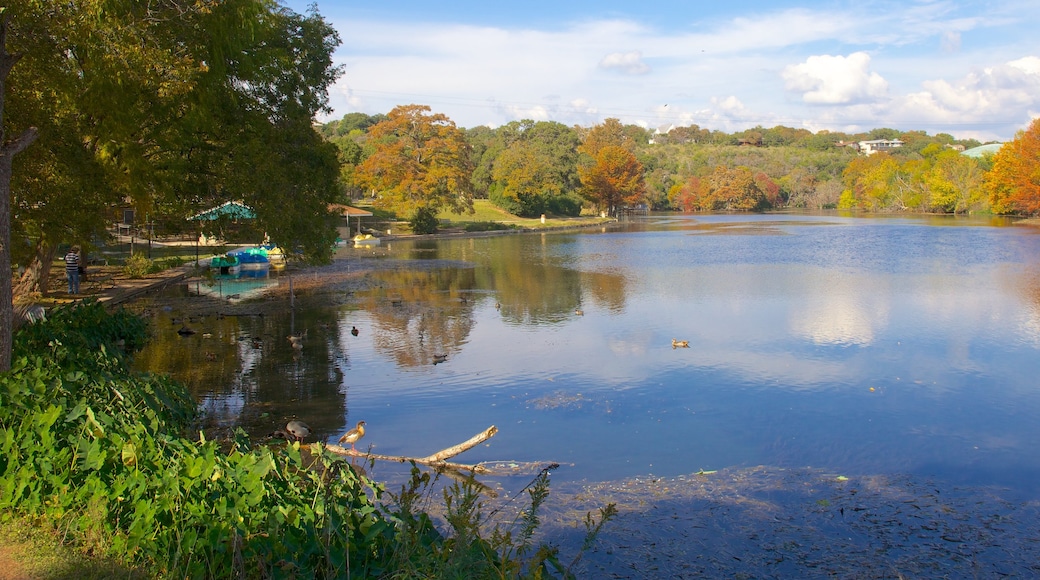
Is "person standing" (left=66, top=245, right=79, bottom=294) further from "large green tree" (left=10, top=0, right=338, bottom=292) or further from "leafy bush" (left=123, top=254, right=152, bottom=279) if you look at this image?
"leafy bush" (left=123, top=254, right=152, bottom=279)

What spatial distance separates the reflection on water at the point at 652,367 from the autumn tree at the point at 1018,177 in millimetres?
47497

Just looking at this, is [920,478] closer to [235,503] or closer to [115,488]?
[235,503]

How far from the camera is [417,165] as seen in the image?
58.4 m

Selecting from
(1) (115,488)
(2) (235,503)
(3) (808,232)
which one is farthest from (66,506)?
(3) (808,232)

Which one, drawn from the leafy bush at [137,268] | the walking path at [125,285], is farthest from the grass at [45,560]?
the leafy bush at [137,268]

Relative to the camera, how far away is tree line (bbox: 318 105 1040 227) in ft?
193

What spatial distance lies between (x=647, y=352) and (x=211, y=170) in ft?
34.2

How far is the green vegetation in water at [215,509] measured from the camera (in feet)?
14.9

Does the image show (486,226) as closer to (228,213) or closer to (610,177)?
(610,177)

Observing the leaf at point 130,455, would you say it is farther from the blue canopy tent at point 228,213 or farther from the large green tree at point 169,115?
the blue canopy tent at point 228,213

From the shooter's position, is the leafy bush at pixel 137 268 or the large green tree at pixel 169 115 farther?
the leafy bush at pixel 137 268

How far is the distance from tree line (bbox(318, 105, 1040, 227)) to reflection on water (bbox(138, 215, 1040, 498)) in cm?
1557

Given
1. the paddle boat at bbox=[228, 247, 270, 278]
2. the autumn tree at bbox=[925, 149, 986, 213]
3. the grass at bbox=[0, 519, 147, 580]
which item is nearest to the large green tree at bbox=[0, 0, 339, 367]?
the grass at bbox=[0, 519, 147, 580]

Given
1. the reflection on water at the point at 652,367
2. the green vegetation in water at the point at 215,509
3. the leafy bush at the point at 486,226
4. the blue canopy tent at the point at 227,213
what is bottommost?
the reflection on water at the point at 652,367
